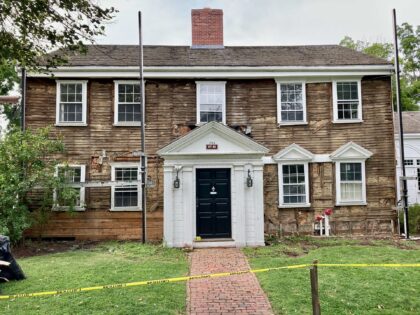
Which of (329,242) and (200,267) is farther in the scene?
(329,242)

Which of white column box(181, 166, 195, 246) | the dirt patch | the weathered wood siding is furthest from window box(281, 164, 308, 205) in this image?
the dirt patch

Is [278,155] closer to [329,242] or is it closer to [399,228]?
[329,242]

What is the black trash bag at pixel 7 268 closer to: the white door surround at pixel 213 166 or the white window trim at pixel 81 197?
the white door surround at pixel 213 166

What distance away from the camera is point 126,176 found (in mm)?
12977

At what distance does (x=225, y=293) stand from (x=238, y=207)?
15.9 ft

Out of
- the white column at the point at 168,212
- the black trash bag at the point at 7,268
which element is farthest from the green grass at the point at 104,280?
the white column at the point at 168,212

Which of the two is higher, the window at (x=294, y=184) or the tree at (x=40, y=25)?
the tree at (x=40, y=25)

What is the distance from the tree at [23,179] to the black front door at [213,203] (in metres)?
4.23

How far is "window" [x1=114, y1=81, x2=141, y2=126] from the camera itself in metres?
13.1

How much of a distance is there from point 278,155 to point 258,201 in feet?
8.69

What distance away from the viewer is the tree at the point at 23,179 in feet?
34.9

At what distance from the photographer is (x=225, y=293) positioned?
252 inches

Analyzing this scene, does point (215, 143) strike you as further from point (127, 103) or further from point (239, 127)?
point (127, 103)

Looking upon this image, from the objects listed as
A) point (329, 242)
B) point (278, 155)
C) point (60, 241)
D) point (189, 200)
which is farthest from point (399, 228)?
point (60, 241)
